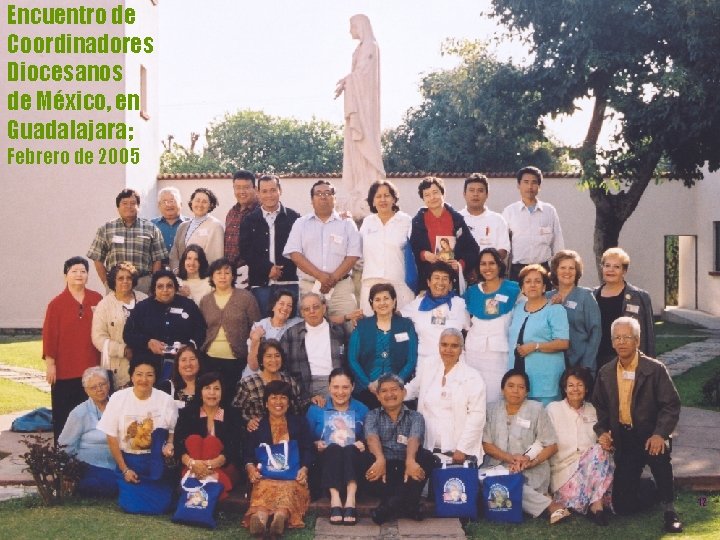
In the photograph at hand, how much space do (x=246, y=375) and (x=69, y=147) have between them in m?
13.1

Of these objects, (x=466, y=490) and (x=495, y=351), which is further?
(x=495, y=351)

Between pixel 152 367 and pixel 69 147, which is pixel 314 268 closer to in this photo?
pixel 152 367

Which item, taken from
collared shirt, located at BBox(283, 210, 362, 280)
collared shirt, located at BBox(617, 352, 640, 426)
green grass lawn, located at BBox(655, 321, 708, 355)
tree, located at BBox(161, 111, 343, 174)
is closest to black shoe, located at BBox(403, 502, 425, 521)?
collared shirt, located at BBox(617, 352, 640, 426)

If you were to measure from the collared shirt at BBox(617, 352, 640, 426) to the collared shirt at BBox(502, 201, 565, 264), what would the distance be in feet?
6.82

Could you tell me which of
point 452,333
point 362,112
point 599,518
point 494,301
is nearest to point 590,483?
point 599,518

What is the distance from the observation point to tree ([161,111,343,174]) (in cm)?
4134

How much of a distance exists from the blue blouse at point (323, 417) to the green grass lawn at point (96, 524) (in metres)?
0.60

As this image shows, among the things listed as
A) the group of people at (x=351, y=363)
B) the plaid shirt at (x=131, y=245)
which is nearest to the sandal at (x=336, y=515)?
the group of people at (x=351, y=363)

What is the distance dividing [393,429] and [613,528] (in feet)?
4.99

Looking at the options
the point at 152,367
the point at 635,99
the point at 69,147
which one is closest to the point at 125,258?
the point at 152,367

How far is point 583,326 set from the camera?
6.25 m

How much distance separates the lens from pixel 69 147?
17953 millimetres

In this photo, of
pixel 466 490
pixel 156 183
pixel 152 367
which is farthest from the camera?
pixel 156 183

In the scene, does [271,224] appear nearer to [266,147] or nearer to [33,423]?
[33,423]
